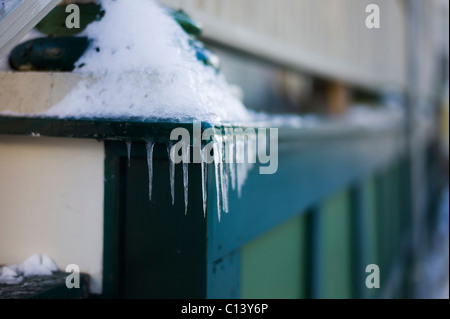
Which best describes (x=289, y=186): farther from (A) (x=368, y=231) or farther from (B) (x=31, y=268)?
(A) (x=368, y=231)

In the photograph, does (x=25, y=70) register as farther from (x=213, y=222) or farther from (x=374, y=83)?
(x=374, y=83)

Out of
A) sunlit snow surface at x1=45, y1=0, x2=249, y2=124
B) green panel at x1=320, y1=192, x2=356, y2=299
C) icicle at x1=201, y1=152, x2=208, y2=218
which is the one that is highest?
sunlit snow surface at x1=45, y1=0, x2=249, y2=124

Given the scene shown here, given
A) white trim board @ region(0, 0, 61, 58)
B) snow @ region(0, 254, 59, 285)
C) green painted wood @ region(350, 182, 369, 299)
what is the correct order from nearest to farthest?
white trim board @ region(0, 0, 61, 58) → snow @ region(0, 254, 59, 285) → green painted wood @ region(350, 182, 369, 299)

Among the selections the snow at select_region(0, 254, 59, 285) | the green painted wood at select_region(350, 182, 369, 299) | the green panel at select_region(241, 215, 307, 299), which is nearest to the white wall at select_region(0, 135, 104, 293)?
the snow at select_region(0, 254, 59, 285)

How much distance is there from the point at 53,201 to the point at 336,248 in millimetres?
2255

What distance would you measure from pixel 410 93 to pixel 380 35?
0.87m

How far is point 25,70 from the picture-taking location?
4.03 ft

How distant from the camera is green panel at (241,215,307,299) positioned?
1601 mm

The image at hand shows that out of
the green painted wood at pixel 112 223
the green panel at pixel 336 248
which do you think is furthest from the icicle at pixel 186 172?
the green panel at pixel 336 248

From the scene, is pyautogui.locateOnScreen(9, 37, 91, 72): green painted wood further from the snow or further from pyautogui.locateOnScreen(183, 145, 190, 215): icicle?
the snow

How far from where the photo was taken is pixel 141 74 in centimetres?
110

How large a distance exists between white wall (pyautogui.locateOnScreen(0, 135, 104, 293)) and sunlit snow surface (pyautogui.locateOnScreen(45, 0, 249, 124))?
14 centimetres

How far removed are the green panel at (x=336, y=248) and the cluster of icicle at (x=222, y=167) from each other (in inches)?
53.4
